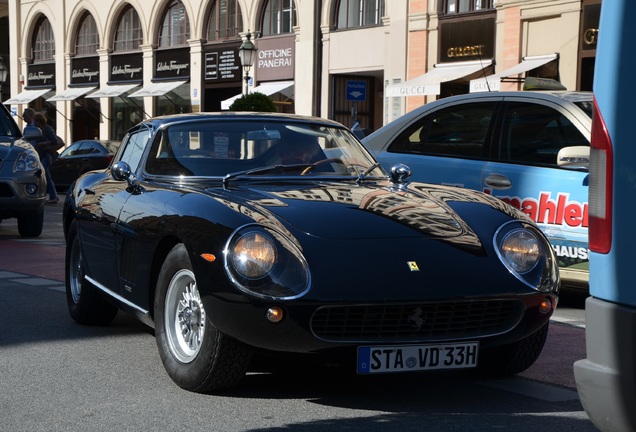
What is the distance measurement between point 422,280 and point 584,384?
170 centimetres

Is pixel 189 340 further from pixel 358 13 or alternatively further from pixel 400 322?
pixel 358 13

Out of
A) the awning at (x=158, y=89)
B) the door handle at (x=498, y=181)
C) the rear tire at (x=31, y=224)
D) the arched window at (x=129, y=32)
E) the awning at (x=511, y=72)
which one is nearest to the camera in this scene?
the door handle at (x=498, y=181)

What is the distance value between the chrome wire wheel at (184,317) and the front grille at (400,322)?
0.64 metres

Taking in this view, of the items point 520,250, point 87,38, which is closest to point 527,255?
point 520,250

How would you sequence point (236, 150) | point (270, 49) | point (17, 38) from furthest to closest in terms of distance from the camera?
point (17, 38) < point (270, 49) < point (236, 150)

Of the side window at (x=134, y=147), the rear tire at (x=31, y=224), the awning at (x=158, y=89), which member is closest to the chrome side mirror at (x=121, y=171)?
the side window at (x=134, y=147)

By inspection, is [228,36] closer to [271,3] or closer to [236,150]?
[271,3]

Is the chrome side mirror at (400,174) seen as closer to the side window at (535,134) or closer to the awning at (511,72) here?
the side window at (535,134)

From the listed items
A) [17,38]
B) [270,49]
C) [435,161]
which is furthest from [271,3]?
[435,161]

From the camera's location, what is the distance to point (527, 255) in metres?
5.39

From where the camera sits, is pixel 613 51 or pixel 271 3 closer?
pixel 613 51

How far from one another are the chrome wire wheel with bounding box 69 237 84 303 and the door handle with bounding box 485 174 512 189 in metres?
3.04

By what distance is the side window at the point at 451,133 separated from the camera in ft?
28.7

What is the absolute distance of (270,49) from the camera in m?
36.6
